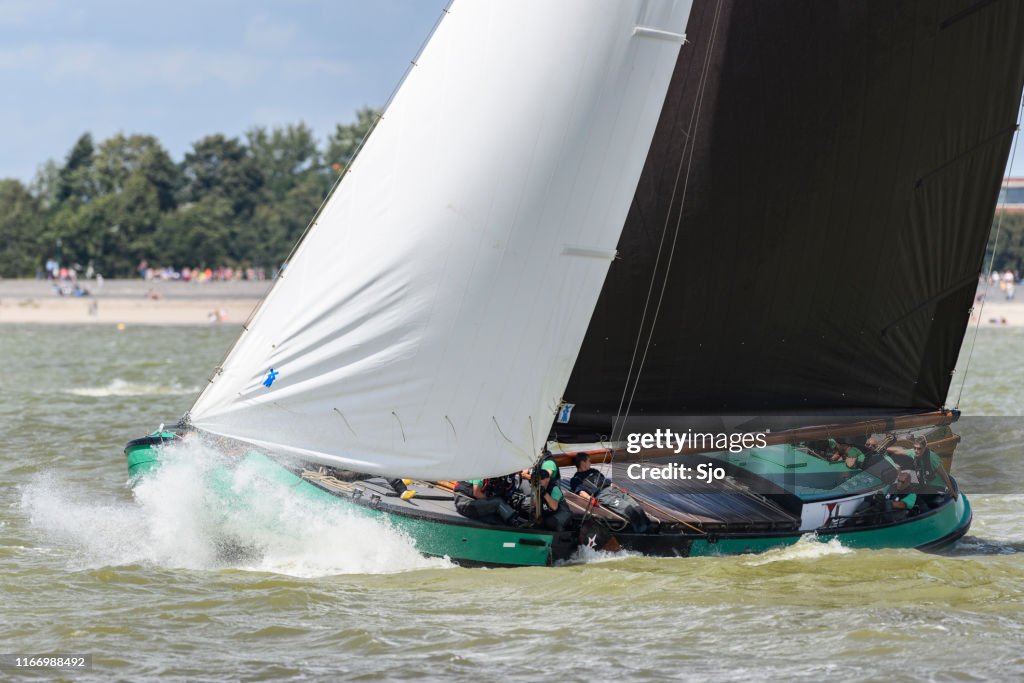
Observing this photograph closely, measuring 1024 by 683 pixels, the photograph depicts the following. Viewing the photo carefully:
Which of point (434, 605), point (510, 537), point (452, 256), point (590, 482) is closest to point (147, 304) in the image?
point (590, 482)

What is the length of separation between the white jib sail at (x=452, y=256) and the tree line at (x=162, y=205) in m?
86.9

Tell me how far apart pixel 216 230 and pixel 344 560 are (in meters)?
92.0

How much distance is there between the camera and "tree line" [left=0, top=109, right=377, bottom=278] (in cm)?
10044

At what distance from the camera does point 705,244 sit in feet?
54.5

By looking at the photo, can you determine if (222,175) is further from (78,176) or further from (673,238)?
(673,238)

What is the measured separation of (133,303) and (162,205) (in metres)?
25.7

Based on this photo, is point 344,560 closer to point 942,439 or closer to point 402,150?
point 402,150

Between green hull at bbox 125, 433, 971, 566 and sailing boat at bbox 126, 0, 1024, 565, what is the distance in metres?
0.03

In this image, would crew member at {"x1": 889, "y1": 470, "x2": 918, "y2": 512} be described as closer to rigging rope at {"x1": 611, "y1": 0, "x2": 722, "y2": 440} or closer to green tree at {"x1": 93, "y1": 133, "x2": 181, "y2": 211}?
rigging rope at {"x1": 611, "y1": 0, "x2": 722, "y2": 440}

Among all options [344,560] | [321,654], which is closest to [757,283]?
[344,560]

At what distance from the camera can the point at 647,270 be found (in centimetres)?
1644

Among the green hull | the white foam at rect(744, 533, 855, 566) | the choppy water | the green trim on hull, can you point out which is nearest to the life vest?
the green hull

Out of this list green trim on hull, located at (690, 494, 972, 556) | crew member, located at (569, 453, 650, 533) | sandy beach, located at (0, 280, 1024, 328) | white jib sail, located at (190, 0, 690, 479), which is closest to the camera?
white jib sail, located at (190, 0, 690, 479)

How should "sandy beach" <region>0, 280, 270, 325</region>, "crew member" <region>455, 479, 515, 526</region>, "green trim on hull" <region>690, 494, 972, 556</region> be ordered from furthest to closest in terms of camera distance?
"sandy beach" <region>0, 280, 270, 325</region> → "green trim on hull" <region>690, 494, 972, 556</region> → "crew member" <region>455, 479, 515, 526</region>
